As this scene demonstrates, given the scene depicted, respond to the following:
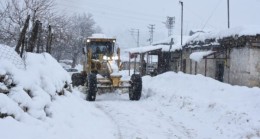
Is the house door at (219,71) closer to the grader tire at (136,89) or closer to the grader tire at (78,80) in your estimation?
Result: the grader tire at (78,80)

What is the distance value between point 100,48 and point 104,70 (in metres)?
1.63

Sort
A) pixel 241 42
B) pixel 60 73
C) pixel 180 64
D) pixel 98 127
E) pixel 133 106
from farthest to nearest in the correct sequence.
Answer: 1. pixel 180 64
2. pixel 241 42
3. pixel 133 106
4. pixel 60 73
5. pixel 98 127

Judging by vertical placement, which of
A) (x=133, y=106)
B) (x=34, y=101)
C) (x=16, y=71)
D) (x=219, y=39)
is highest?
(x=219, y=39)

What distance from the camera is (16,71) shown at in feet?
27.1

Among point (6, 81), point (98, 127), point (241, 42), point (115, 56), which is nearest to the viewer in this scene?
point (6, 81)

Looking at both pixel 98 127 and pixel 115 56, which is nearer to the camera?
pixel 98 127

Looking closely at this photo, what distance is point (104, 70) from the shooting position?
2042cm

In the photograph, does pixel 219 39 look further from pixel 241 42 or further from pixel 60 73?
pixel 60 73

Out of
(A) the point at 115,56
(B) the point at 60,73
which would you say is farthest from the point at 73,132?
(A) the point at 115,56

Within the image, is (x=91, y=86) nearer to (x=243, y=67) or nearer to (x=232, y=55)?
(x=243, y=67)

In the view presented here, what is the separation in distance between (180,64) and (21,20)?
59.8 feet

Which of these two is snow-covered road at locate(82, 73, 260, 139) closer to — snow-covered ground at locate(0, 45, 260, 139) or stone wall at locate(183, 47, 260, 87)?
snow-covered ground at locate(0, 45, 260, 139)

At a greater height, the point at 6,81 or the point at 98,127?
the point at 6,81

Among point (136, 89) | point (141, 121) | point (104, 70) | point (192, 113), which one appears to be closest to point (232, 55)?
point (136, 89)
